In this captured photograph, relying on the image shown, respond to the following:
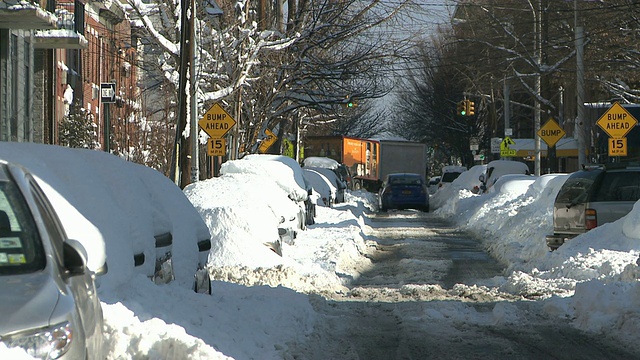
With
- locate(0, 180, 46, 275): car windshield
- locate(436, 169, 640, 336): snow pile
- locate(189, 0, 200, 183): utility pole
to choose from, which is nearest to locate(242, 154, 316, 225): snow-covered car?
locate(189, 0, 200, 183): utility pole

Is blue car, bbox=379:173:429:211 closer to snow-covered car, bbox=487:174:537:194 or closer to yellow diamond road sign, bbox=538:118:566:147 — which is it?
snow-covered car, bbox=487:174:537:194

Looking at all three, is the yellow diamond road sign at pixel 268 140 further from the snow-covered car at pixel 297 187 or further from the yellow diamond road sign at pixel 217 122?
the yellow diamond road sign at pixel 217 122

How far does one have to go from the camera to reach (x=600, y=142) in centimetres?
3622

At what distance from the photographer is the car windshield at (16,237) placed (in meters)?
4.94

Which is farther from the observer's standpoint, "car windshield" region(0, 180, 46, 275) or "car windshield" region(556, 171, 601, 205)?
"car windshield" region(556, 171, 601, 205)

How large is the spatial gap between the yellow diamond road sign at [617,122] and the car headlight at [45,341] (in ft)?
74.2

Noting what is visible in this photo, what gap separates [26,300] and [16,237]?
800 mm

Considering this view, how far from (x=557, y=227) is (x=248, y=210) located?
516 cm

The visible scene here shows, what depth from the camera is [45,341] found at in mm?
4316

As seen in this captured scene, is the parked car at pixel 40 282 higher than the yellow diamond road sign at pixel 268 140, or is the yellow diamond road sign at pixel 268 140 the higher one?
the yellow diamond road sign at pixel 268 140

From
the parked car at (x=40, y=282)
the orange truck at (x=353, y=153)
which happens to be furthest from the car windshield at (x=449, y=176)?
the parked car at (x=40, y=282)

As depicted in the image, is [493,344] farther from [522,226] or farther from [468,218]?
[468,218]

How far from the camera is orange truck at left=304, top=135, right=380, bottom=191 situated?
190 feet

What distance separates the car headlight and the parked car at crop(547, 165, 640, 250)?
42.1ft
